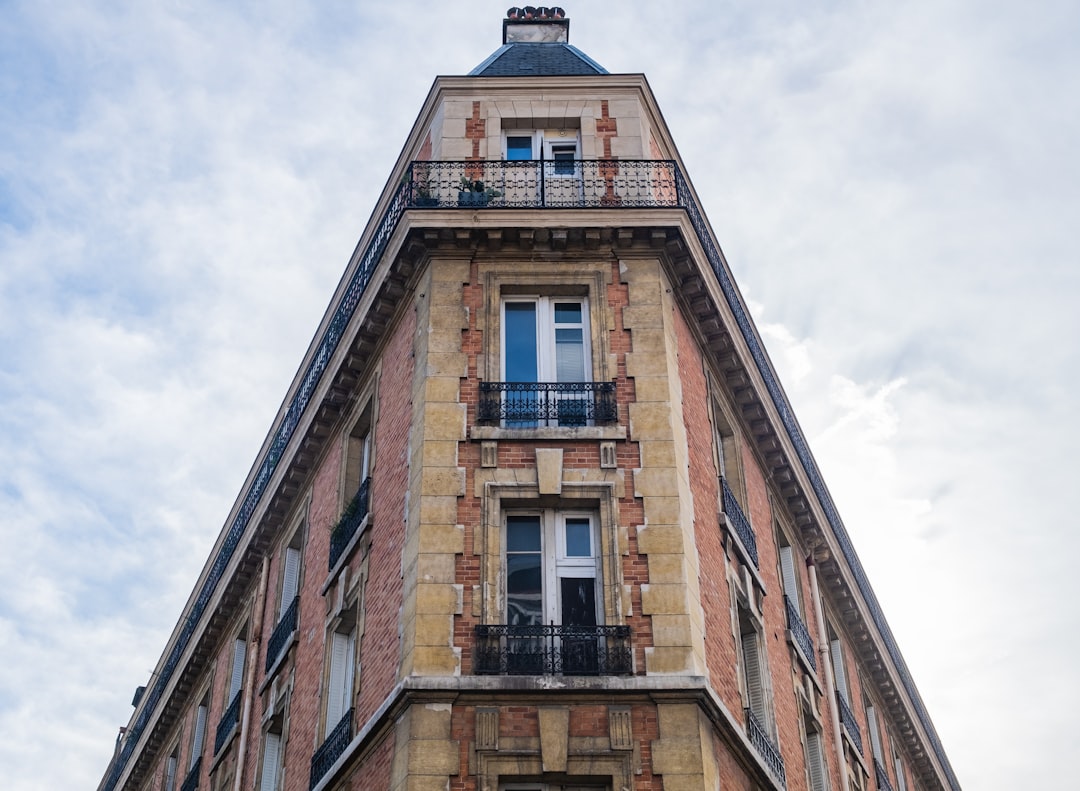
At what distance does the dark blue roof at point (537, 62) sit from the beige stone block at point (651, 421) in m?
6.22

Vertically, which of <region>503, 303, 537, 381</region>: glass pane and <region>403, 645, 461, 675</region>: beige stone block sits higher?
<region>503, 303, 537, 381</region>: glass pane

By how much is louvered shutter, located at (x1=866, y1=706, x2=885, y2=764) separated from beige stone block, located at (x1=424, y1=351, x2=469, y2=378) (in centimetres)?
1459

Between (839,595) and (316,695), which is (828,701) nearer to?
(839,595)

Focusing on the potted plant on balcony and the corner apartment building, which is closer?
the corner apartment building

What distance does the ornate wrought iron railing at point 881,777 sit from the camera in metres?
27.4

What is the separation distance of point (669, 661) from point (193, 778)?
47.6ft

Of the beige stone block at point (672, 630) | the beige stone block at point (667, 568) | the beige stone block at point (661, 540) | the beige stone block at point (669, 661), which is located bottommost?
the beige stone block at point (669, 661)

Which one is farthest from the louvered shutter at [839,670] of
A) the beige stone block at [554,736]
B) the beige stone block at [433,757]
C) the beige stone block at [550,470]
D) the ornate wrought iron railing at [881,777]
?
the beige stone block at [433,757]

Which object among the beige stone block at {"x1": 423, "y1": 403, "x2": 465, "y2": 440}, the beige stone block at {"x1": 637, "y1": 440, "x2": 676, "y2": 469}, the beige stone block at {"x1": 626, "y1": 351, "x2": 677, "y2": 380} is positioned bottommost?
the beige stone block at {"x1": 637, "y1": 440, "x2": 676, "y2": 469}

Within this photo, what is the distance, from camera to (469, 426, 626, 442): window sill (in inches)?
675

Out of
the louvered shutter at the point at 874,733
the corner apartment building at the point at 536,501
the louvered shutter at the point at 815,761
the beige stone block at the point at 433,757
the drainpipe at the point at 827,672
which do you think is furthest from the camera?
Answer: the louvered shutter at the point at 874,733

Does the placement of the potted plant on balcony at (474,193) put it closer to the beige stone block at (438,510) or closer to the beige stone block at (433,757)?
the beige stone block at (438,510)

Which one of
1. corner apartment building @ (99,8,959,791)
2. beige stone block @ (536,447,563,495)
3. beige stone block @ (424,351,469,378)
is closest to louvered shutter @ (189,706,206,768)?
corner apartment building @ (99,8,959,791)

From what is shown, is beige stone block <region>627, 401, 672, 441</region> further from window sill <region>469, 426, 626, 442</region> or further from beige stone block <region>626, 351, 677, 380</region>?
beige stone block <region>626, 351, 677, 380</region>
